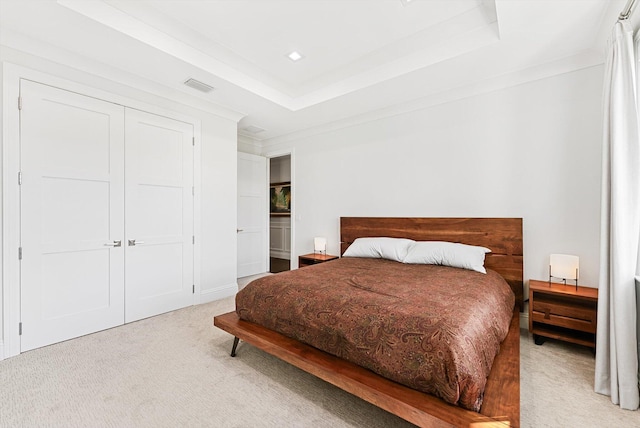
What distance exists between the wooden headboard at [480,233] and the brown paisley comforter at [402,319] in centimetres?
46

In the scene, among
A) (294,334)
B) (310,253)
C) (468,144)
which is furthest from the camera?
(310,253)

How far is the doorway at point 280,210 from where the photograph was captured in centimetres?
666

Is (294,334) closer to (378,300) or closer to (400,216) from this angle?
(378,300)

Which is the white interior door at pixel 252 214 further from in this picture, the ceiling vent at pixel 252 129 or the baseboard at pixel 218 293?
the baseboard at pixel 218 293

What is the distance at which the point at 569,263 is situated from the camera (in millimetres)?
2521

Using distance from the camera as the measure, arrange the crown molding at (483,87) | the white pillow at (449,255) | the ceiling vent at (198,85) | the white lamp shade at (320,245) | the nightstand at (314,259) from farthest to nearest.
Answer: the white lamp shade at (320,245)
the nightstand at (314,259)
the ceiling vent at (198,85)
the white pillow at (449,255)
the crown molding at (483,87)

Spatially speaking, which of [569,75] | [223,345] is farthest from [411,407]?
[569,75]

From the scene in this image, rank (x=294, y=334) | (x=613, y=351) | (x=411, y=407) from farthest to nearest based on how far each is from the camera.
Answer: (x=294, y=334) → (x=613, y=351) → (x=411, y=407)

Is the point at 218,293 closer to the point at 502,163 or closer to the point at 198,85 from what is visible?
the point at 198,85

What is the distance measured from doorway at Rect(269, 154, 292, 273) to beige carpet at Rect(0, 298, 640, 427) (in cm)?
413

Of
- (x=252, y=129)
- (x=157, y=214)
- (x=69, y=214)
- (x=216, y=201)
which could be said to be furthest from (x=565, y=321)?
(x=252, y=129)

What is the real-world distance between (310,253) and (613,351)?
3622mm

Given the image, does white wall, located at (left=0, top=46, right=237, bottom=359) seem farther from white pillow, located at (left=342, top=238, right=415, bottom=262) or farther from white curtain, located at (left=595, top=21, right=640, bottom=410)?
white curtain, located at (left=595, top=21, right=640, bottom=410)

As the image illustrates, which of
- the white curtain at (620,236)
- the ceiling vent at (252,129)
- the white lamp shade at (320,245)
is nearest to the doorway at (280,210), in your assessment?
the ceiling vent at (252,129)
